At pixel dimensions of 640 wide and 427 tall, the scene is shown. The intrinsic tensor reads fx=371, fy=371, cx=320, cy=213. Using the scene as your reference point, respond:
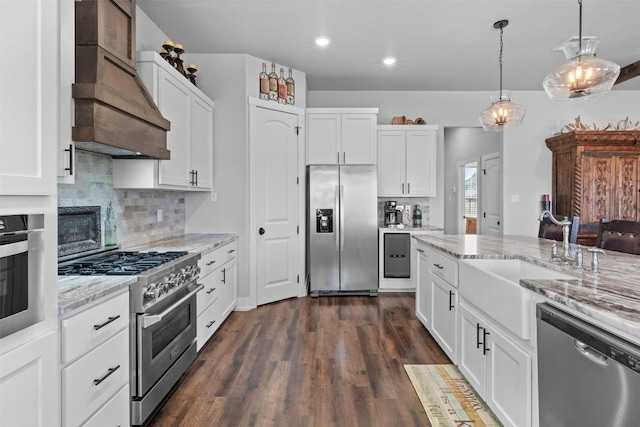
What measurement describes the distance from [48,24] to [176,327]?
5.67 feet

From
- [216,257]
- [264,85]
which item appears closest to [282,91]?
[264,85]

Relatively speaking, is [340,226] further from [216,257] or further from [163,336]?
[163,336]

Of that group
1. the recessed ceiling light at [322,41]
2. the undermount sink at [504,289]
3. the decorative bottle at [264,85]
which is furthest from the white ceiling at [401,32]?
the undermount sink at [504,289]

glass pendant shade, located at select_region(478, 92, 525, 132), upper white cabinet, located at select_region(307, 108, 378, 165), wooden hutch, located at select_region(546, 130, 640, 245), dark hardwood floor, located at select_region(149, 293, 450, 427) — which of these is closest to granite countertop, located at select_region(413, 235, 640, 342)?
dark hardwood floor, located at select_region(149, 293, 450, 427)

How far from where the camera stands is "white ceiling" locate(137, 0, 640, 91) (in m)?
3.16

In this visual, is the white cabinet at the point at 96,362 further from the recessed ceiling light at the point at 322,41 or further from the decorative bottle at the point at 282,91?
the decorative bottle at the point at 282,91

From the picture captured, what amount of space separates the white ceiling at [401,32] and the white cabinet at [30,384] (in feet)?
9.36

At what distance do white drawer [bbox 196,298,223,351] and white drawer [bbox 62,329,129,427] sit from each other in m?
0.98

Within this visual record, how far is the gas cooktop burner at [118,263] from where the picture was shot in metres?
1.93

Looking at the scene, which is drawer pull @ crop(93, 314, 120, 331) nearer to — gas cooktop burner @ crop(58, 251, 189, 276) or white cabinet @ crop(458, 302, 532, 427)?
gas cooktop burner @ crop(58, 251, 189, 276)

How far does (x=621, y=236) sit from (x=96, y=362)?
3.35 meters

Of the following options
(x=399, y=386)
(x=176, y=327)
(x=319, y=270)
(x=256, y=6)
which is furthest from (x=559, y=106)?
(x=176, y=327)

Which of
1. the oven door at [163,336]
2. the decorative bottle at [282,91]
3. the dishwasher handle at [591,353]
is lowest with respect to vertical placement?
the oven door at [163,336]

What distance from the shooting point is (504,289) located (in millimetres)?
1817
